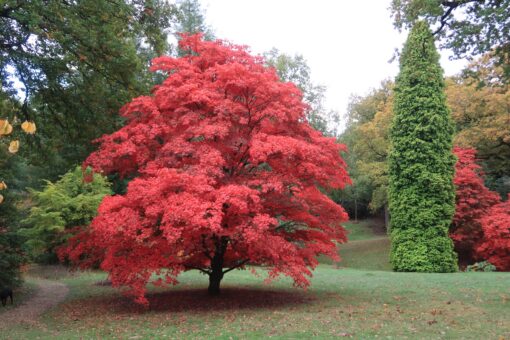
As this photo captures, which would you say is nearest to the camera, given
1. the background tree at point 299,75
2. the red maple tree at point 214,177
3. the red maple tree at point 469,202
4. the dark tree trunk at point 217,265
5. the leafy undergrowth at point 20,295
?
the red maple tree at point 214,177

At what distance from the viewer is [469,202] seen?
22.4 meters

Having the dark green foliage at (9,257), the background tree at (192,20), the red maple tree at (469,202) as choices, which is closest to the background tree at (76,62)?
the dark green foliage at (9,257)

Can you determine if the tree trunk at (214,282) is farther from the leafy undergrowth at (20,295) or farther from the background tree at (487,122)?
the background tree at (487,122)

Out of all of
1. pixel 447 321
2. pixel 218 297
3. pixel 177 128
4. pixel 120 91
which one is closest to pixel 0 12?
pixel 120 91

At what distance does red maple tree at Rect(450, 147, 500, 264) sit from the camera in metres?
22.6

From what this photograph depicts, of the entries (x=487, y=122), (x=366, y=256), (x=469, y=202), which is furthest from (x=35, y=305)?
(x=487, y=122)

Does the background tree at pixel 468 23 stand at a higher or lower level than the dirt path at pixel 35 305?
higher

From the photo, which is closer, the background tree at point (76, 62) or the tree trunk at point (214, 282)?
the background tree at point (76, 62)

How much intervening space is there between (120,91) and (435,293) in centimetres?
1000

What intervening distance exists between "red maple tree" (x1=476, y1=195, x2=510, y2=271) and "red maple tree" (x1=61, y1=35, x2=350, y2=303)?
41.2 ft

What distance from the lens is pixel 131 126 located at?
10625 millimetres

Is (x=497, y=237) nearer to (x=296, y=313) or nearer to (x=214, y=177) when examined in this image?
(x=296, y=313)

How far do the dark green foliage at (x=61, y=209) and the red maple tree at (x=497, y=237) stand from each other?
17.8m

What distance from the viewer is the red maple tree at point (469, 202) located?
2259 cm
